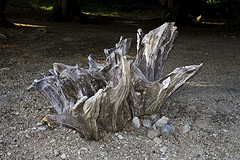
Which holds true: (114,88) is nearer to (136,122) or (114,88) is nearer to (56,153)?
(136,122)

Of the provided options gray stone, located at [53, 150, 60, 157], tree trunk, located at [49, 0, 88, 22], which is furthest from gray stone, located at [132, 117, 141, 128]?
tree trunk, located at [49, 0, 88, 22]

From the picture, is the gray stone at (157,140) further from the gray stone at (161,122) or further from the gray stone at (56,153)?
the gray stone at (56,153)

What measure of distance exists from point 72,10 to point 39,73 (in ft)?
26.9

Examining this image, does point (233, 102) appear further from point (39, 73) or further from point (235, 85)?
point (39, 73)

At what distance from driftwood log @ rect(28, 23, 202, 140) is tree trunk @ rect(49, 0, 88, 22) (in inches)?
374

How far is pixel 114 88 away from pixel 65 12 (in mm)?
10800

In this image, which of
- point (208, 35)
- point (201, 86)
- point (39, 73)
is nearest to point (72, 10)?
point (208, 35)

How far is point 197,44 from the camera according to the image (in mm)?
9203

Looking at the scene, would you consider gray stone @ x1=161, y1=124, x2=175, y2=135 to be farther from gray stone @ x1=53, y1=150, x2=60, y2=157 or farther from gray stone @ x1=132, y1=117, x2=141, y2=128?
gray stone @ x1=53, y1=150, x2=60, y2=157

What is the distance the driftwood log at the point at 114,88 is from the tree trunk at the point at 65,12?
31.1ft

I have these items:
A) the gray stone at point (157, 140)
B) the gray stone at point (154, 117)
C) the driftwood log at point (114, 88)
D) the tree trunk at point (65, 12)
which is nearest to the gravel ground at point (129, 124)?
the gray stone at point (157, 140)

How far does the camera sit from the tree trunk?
13.2m

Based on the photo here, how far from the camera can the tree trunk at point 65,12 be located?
43.2 ft

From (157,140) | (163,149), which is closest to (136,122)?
(157,140)
